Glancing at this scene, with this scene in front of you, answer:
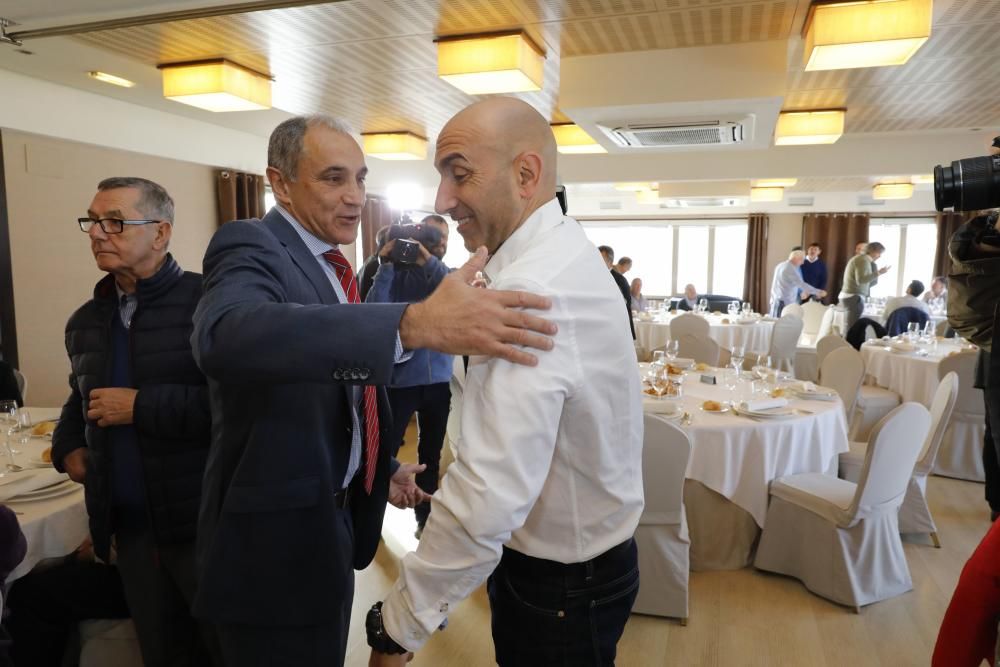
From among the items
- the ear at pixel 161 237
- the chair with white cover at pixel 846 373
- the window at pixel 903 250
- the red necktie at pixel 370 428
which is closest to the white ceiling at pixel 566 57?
the chair with white cover at pixel 846 373

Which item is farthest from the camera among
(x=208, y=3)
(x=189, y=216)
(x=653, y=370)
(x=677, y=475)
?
(x=189, y=216)

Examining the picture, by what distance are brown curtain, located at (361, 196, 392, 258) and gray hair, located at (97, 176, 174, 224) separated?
7.70 meters

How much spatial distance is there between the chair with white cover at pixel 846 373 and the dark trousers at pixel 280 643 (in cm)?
426

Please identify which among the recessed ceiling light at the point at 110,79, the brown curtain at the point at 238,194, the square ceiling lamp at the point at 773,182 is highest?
the recessed ceiling light at the point at 110,79

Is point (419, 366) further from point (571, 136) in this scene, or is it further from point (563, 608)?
point (571, 136)

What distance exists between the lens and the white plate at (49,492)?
2055 millimetres

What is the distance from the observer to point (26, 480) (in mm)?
2150

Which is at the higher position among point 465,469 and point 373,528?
point 465,469

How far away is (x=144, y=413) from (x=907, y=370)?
6004 mm

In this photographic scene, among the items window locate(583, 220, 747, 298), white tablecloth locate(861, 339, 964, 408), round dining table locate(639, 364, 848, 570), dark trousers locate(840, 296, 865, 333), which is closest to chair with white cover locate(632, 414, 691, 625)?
round dining table locate(639, 364, 848, 570)

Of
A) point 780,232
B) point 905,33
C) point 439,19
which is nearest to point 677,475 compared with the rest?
point 905,33

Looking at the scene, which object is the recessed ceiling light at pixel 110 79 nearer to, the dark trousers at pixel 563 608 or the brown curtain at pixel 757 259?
the dark trousers at pixel 563 608

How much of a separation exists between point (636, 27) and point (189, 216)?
5.31m

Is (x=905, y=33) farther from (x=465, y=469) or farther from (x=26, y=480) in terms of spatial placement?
(x=26, y=480)
